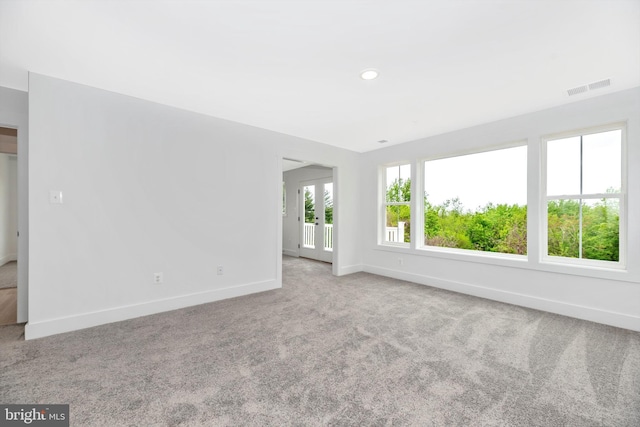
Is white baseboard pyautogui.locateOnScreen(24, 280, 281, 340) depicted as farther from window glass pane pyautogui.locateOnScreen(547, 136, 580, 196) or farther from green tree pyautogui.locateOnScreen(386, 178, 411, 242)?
window glass pane pyautogui.locateOnScreen(547, 136, 580, 196)

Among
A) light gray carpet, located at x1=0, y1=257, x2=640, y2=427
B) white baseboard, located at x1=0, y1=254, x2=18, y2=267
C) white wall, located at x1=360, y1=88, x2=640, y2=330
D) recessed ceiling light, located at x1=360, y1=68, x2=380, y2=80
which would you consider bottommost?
light gray carpet, located at x1=0, y1=257, x2=640, y2=427

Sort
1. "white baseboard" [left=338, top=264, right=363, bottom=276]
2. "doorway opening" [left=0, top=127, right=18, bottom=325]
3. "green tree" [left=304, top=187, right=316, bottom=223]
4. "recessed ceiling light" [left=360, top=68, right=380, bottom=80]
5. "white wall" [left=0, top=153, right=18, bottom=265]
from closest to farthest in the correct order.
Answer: "recessed ceiling light" [left=360, top=68, right=380, bottom=80] → "doorway opening" [left=0, top=127, right=18, bottom=325] → "white baseboard" [left=338, top=264, right=363, bottom=276] → "white wall" [left=0, top=153, right=18, bottom=265] → "green tree" [left=304, top=187, right=316, bottom=223]

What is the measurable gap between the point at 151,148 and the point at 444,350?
3.56 meters

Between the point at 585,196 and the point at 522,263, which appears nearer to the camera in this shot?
the point at 585,196

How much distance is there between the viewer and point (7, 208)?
5797 millimetres

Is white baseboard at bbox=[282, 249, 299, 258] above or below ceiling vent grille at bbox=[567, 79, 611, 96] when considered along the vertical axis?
below

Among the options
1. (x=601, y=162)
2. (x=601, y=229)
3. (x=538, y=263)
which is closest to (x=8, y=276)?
(x=538, y=263)

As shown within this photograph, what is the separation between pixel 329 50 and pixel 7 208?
25.5 ft

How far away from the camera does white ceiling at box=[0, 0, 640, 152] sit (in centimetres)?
169

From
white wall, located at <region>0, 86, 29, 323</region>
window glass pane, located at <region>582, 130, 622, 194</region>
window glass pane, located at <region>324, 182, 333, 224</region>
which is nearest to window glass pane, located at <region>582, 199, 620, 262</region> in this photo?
window glass pane, located at <region>582, 130, 622, 194</region>

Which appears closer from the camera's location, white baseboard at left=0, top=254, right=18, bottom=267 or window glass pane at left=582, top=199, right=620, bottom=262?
window glass pane at left=582, top=199, right=620, bottom=262

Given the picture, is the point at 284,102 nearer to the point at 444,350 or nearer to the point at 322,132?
the point at 322,132

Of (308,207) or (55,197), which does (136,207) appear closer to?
(55,197)

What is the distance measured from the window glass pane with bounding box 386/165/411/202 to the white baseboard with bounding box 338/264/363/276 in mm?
1424
